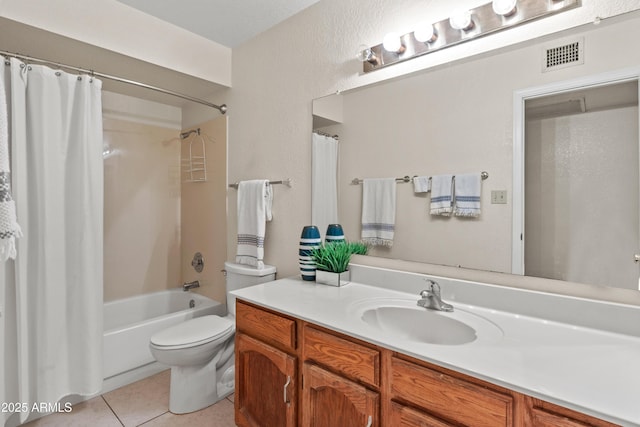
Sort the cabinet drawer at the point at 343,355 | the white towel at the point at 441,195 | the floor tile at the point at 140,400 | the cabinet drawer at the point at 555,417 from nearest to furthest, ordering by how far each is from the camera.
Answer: the cabinet drawer at the point at 555,417, the cabinet drawer at the point at 343,355, the white towel at the point at 441,195, the floor tile at the point at 140,400

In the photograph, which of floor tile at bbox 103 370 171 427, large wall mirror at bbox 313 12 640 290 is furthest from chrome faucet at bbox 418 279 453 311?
floor tile at bbox 103 370 171 427

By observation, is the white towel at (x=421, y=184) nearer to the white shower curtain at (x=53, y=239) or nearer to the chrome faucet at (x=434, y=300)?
the chrome faucet at (x=434, y=300)

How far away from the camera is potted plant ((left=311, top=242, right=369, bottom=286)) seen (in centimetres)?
162

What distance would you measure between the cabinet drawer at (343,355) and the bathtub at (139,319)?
1502mm

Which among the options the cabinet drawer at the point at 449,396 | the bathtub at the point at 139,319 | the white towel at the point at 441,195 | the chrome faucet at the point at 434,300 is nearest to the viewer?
the cabinet drawer at the point at 449,396

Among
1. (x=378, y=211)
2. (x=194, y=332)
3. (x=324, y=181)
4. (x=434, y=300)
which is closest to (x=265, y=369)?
(x=194, y=332)

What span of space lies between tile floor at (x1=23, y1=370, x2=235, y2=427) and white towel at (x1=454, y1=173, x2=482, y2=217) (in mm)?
1664

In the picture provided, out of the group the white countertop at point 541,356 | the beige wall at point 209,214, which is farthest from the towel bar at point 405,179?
the beige wall at point 209,214

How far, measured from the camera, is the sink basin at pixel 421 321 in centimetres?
116

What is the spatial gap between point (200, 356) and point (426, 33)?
201cm

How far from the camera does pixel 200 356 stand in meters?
1.82

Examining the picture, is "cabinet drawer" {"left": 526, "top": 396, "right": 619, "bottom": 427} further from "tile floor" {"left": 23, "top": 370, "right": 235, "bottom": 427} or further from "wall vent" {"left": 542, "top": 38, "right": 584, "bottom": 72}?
"tile floor" {"left": 23, "top": 370, "right": 235, "bottom": 427}

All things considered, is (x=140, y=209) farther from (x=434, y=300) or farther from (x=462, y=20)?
(x=462, y=20)

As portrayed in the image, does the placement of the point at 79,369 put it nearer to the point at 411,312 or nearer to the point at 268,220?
the point at 268,220
